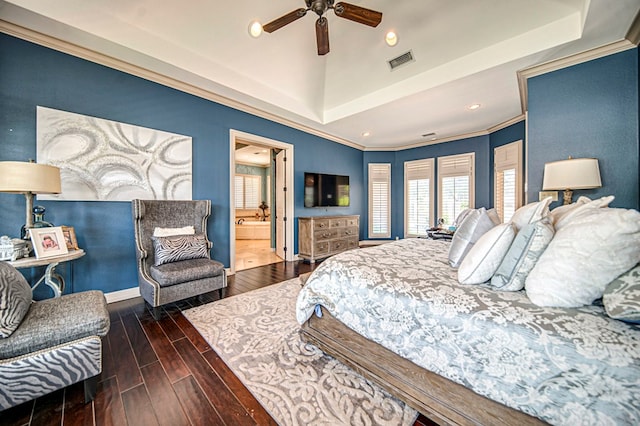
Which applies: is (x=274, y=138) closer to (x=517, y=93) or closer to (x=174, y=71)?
(x=174, y=71)

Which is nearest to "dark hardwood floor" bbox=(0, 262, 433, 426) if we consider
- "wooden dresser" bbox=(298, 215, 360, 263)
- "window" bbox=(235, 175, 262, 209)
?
"wooden dresser" bbox=(298, 215, 360, 263)

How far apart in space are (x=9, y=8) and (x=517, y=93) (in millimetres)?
5808

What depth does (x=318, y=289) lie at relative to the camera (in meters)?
1.77

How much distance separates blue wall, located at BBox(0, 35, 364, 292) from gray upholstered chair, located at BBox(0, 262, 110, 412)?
1.42 meters

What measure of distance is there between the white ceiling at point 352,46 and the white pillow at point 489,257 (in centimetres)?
235

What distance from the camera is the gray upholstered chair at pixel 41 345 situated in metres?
1.23

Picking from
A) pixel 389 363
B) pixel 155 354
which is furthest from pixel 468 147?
pixel 155 354

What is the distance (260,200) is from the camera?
9594mm

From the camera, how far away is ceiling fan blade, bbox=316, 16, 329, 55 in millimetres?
2209

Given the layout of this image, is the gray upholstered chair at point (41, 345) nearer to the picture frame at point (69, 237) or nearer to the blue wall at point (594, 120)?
the picture frame at point (69, 237)

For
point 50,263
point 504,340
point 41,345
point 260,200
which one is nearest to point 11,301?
point 41,345

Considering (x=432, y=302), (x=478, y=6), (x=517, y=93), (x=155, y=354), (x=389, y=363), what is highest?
(x=478, y=6)

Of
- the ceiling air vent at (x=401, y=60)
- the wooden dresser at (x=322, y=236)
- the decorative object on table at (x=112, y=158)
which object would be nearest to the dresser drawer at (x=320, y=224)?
Answer: the wooden dresser at (x=322, y=236)

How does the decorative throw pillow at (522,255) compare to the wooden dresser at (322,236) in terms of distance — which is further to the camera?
the wooden dresser at (322,236)
